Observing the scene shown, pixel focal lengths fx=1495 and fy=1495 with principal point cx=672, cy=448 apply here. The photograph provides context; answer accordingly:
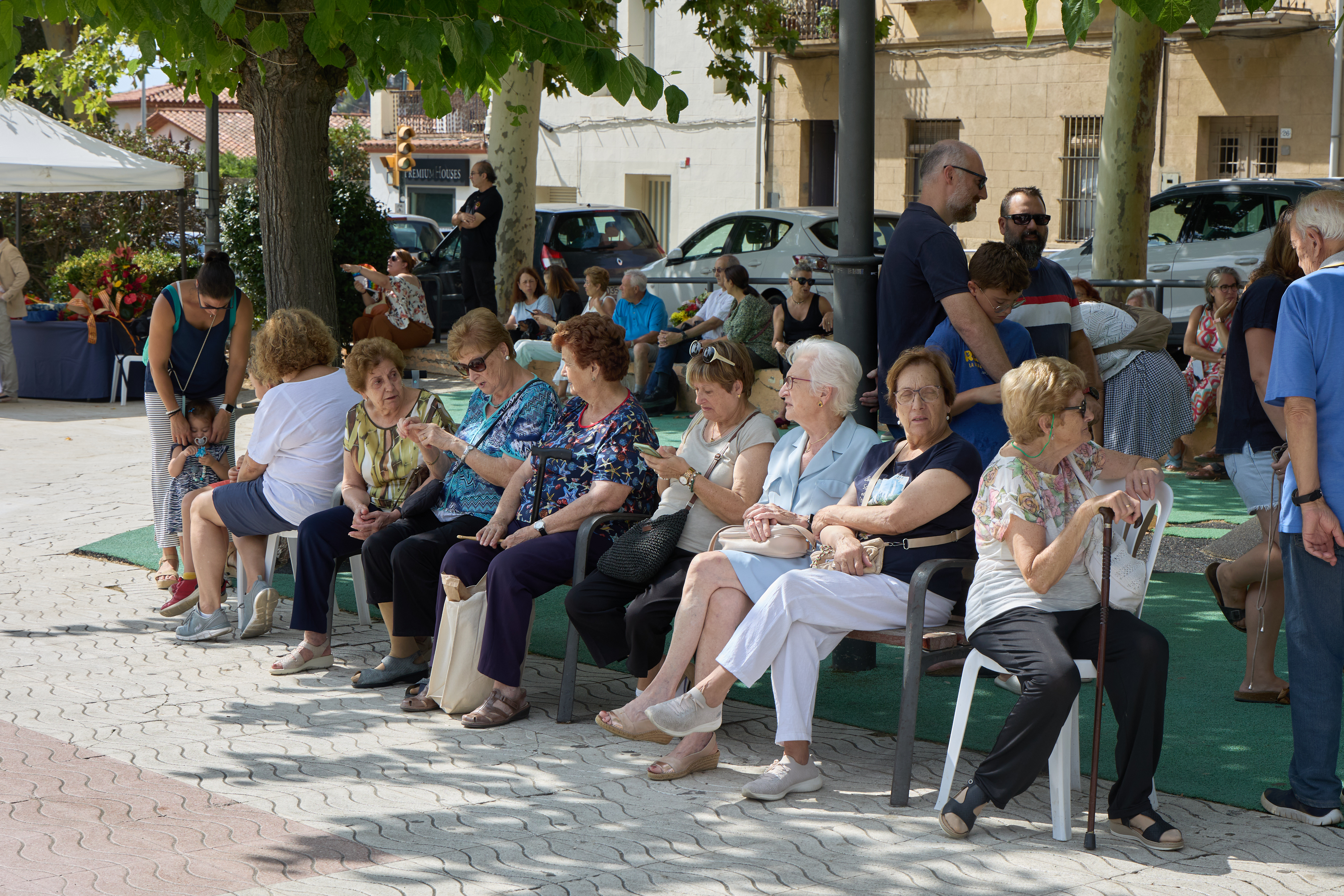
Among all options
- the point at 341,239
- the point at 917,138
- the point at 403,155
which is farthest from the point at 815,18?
the point at 341,239

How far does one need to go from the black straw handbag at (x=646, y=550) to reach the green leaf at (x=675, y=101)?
1434 millimetres

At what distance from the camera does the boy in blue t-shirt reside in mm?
5441

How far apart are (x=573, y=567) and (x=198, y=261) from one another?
41.6 feet

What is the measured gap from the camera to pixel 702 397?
214 inches

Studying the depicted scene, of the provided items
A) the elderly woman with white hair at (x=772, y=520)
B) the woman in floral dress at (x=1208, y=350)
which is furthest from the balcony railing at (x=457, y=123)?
the elderly woman with white hair at (x=772, y=520)

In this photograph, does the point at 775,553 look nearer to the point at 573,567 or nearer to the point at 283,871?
the point at 573,567

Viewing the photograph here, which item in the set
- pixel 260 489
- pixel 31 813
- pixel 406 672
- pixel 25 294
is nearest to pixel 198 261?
pixel 25 294

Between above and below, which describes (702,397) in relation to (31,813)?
above

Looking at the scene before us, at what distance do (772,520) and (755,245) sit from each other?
13431mm

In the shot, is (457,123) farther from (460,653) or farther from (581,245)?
(460,653)

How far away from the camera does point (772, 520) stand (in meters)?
5.10

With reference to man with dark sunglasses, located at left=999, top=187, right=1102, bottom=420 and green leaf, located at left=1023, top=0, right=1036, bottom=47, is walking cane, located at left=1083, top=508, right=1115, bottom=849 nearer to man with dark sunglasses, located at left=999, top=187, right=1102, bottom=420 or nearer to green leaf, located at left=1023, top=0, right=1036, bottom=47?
green leaf, located at left=1023, top=0, right=1036, bottom=47

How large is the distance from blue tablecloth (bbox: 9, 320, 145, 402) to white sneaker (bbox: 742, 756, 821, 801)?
1223 cm

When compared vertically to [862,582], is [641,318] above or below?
above
